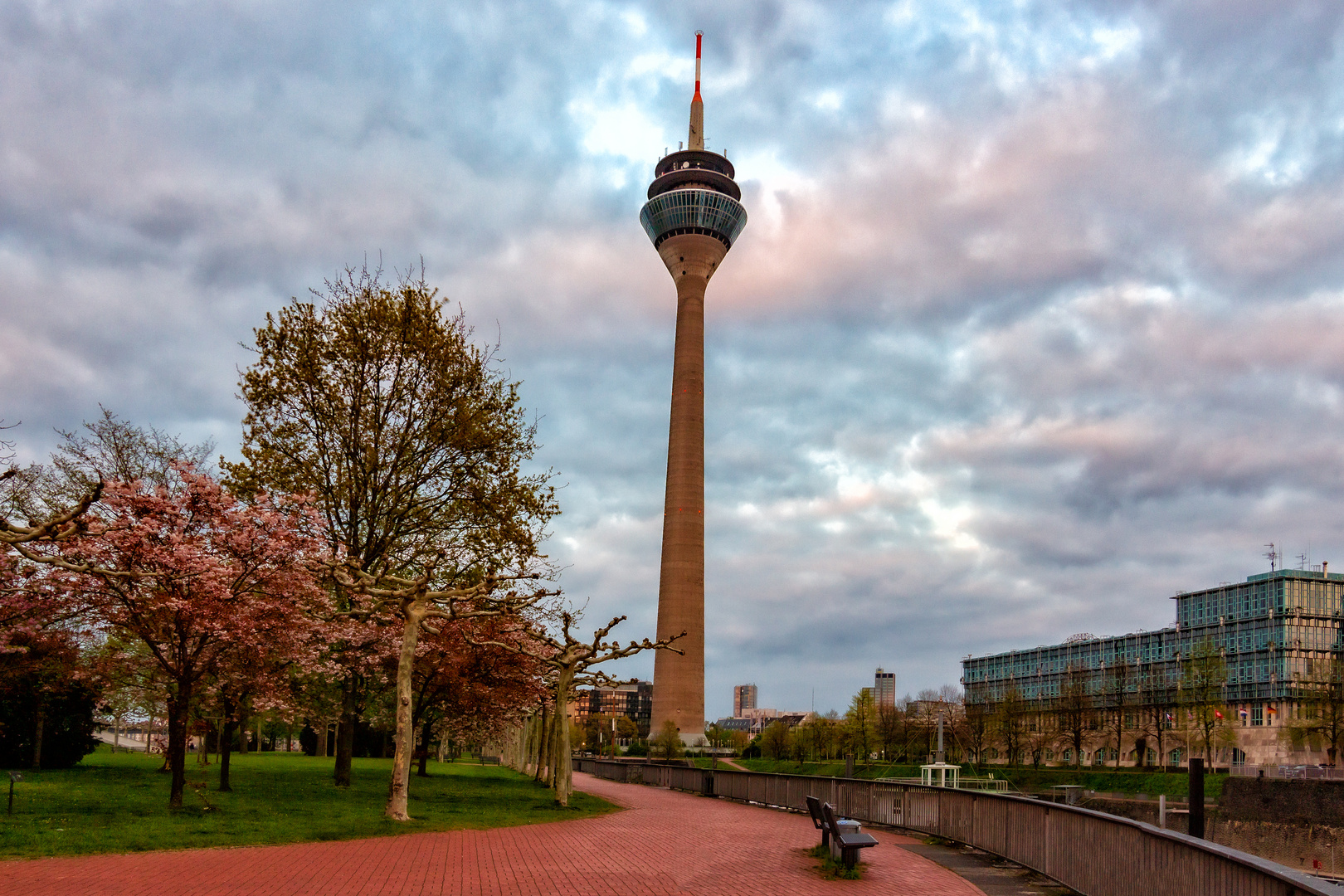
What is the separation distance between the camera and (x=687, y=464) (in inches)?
4050

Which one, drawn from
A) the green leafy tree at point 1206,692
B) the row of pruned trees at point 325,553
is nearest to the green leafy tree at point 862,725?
the green leafy tree at point 1206,692

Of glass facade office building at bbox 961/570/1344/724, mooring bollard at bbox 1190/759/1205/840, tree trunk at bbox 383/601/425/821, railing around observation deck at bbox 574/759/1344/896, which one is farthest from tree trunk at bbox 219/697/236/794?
glass facade office building at bbox 961/570/1344/724

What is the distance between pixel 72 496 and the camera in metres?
33.4

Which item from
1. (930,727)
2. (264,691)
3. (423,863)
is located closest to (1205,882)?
(423,863)

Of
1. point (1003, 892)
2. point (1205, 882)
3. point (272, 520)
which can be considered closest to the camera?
point (1205, 882)

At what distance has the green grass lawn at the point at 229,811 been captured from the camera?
51.6 feet

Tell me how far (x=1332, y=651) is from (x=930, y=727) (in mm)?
37968

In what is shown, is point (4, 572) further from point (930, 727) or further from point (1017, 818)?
point (930, 727)

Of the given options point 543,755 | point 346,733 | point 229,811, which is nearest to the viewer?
point 229,811

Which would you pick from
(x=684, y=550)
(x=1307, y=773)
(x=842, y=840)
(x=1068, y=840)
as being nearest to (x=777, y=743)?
(x=684, y=550)

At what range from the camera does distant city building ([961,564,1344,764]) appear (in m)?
82.8

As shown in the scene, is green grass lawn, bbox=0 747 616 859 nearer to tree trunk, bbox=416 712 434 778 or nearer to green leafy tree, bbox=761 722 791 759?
tree trunk, bbox=416 712 434 778

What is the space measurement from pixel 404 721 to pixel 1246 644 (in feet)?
337

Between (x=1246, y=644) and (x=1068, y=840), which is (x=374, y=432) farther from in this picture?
(x=1246, y=644)
